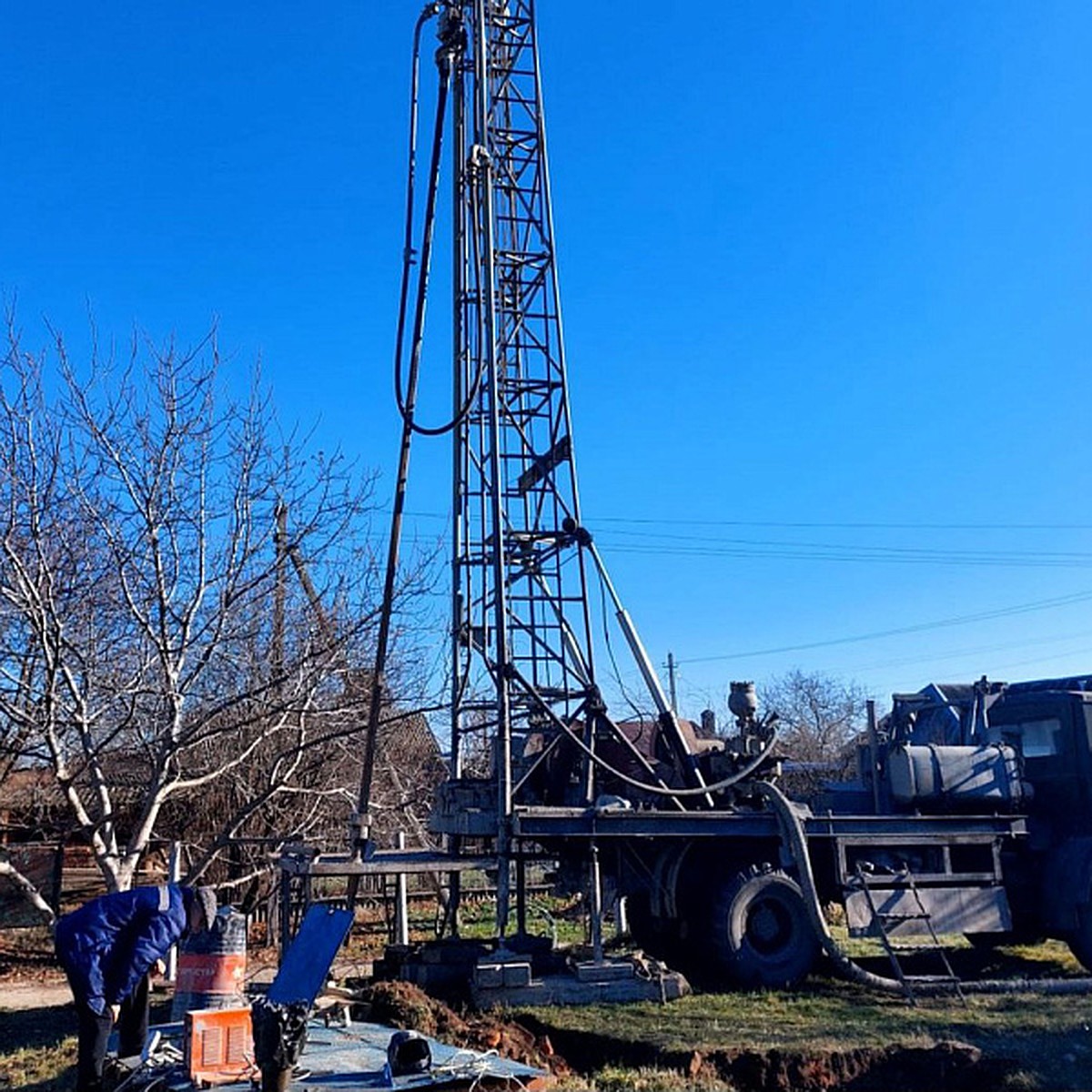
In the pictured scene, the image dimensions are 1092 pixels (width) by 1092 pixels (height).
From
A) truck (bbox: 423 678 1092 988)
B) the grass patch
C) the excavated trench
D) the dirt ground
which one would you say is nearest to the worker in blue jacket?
the grass patch

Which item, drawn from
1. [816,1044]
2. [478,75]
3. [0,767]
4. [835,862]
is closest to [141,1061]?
[816,1044]

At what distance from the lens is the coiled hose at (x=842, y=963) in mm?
12414

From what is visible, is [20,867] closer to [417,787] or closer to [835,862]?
[417,787]

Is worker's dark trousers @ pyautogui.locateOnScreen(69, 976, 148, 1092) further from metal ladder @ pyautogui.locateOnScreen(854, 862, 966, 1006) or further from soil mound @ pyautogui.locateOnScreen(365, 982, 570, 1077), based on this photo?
metal ladder @ pyautogui.locateOnScreen(854, 862, 966, 1006)

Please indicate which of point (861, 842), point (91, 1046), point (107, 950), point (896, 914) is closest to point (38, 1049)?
point (91, 1046)

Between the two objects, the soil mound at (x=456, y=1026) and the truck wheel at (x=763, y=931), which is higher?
the truck wheel at (x=763, y=931)

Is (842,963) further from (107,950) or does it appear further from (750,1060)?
(107,950)

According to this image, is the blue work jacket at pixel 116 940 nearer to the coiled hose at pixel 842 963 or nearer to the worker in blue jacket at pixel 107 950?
the worker in blue jacket at pixel 107 950

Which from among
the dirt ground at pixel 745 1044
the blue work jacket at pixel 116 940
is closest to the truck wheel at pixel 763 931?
the dirt ground at pixel 745 1044

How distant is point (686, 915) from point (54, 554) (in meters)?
7.98

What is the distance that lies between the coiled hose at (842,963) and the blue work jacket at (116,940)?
285 inches

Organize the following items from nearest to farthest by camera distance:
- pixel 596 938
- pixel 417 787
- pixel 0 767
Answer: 1. pixel 596 938
2. pixel 0 767
3. pixel 417 787

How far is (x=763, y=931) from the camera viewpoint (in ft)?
43.4

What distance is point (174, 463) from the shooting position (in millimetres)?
12820
